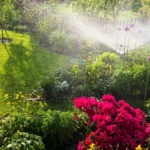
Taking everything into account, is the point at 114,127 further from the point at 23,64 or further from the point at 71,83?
the point at 23,64

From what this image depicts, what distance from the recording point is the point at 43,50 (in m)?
10.9

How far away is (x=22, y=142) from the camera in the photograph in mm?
4441

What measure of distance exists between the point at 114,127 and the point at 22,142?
1.48 m

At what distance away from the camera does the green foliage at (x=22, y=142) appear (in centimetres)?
438

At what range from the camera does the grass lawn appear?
26.1 feet

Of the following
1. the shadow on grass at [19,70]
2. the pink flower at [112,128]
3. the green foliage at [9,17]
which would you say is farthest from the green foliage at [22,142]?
the green foliage at [9,17]

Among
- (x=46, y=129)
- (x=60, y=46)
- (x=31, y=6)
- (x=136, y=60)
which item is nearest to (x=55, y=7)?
(x=31, y=6)

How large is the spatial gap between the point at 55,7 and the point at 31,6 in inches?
51.0

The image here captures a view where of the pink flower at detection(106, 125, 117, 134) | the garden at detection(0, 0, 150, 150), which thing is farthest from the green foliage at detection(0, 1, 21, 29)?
the pink flower at detection(106, 125, 117, 134)

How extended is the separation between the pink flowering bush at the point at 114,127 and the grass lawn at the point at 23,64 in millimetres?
2425

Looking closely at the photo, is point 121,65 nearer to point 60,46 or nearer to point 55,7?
point 60,46

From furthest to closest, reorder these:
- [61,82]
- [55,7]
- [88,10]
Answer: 1. [55,7]
2. [88,10]
3. [61,82]

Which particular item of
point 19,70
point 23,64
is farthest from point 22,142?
point 23,64

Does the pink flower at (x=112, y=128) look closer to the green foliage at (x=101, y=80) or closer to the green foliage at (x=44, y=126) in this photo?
the green foliage at (x=44, y=126)
